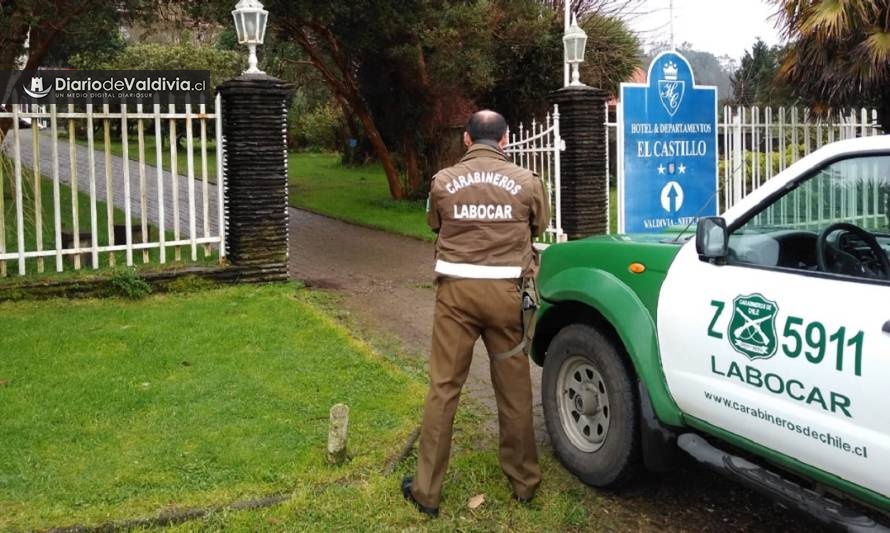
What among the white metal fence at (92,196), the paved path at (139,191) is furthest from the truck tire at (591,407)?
the paved path at (139,191)

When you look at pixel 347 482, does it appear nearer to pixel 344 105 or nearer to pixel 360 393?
pixel 360 393

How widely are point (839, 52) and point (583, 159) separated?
340 cm

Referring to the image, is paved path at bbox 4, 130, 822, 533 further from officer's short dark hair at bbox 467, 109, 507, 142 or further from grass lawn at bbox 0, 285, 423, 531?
officer's short dark hair at bbox 467, 109, 507, 142

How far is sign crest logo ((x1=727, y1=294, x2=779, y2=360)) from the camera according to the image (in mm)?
3318

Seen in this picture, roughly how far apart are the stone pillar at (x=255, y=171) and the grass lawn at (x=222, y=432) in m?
1.52

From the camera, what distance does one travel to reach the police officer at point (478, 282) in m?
4.14

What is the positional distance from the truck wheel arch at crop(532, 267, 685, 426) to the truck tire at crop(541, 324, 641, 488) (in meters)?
0.10

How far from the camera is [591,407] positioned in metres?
4.51

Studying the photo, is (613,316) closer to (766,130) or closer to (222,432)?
(222,432)

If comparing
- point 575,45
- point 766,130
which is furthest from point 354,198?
point 766,130

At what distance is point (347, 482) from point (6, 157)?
545 cm

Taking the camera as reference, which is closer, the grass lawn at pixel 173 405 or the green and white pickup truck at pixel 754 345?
the green and white pickup truck at pixel 754 345

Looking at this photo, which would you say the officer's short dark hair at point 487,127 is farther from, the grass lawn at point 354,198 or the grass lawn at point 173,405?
the grass lawn at point 354,198

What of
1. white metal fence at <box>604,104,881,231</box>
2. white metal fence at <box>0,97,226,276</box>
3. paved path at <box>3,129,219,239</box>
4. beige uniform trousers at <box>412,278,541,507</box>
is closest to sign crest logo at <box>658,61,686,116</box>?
white metal fence at <box>604,104,881,231</box>
